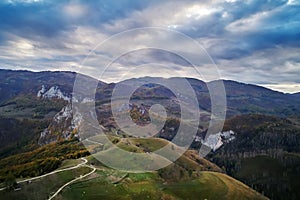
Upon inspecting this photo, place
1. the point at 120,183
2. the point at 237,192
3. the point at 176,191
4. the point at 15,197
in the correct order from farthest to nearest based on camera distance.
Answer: the point at 237,192, the point at 176,191, the point at 120,183, the point at 15,197

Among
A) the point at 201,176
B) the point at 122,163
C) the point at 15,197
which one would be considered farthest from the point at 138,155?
the point at 15,197

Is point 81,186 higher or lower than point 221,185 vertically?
higher

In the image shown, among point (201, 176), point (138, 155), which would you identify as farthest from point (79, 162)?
point (201, 176)

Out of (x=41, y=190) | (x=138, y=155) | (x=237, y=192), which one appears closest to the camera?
(x=41, y=190)

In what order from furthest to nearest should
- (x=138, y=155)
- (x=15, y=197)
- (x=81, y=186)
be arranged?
1. (x=138, y=155)
2. (x=81, y=186)
3. (x=15, y=197)

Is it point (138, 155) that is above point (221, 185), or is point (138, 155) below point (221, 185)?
above

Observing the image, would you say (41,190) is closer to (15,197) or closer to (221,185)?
(15,197)

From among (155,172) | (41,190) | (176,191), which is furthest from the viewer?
(155,172)

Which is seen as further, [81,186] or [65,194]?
[81,186]

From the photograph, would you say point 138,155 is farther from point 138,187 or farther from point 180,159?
point 180,159
